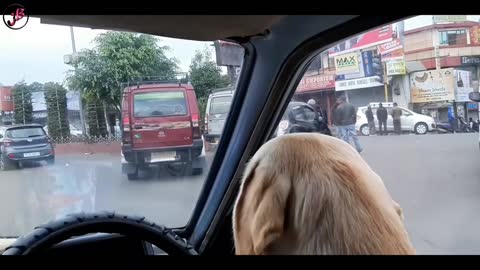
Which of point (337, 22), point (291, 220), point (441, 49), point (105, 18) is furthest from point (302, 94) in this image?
point (291, 220)

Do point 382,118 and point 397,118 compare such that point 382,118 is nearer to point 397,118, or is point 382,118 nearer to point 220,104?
point 397,118

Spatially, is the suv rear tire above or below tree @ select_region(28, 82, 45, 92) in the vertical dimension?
below

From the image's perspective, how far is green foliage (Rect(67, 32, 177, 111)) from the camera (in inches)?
86.7

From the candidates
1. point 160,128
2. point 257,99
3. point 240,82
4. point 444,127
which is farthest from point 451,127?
point 160,128

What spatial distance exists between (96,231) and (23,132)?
1247mm

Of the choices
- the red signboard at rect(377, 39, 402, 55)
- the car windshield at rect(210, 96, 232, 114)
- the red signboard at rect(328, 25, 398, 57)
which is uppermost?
the red signboard at rect(328, 25, 398, 57)

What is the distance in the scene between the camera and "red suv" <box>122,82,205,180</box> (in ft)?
8.12

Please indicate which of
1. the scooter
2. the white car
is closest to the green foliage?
the white car

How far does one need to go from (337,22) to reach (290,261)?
1.59 m

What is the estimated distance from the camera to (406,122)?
7.57 ft

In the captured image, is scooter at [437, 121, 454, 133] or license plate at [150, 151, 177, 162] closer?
scooter at [437, 121, 454, 133]

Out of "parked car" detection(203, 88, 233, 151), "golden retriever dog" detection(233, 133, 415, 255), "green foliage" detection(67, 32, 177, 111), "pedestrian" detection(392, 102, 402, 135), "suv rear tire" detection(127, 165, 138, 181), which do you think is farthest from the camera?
"suv rear tire" detection(127, 165, 138, 181)

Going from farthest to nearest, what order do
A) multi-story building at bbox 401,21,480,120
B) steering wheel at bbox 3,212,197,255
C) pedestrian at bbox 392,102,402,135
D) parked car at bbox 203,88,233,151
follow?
1. parked car at bbox 203,88,233,151
2. pedestrian at bbox 392,102,402,135
3. multi-story building at bbox 401,21,480,120
4. steering wheel at bbox 3,212,197,255

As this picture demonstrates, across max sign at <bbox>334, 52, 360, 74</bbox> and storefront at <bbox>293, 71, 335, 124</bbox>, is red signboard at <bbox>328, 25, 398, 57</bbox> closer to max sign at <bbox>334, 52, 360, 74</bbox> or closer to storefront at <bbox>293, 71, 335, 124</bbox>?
max sign at <bbox>334, 52, 360, 74</bbox>
